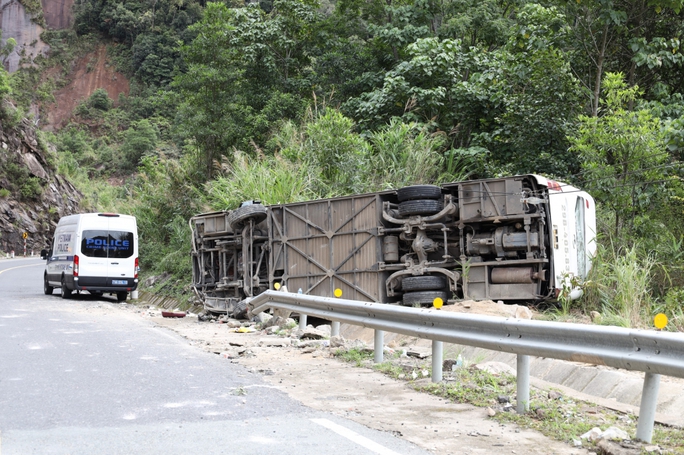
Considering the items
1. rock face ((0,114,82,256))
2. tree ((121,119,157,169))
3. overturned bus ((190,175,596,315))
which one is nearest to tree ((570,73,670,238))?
overturned bus ((190,175,596,315))

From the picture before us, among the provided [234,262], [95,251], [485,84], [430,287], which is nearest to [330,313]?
[430,287]

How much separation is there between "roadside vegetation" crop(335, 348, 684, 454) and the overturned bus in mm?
4683

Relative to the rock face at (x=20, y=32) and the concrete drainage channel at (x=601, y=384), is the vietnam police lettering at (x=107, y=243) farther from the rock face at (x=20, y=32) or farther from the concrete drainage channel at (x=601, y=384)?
the rock face at (x=20, y=32)

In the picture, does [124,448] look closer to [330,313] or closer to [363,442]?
[363,442]

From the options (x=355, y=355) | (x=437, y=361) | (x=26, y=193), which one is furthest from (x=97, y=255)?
(x=26, y=193)

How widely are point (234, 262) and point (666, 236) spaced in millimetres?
9549

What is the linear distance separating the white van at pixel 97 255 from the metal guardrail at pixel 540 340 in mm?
12780

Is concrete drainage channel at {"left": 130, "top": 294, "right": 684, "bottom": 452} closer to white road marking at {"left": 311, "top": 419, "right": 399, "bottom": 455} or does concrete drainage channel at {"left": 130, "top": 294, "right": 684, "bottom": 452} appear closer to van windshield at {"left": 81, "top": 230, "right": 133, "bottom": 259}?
white road marking at {"left": 311, "top": 419, "right": 399, "bottom": 455}

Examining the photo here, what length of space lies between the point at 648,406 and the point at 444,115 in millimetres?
18658

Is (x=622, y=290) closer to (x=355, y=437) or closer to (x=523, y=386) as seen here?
(x=523, y=386)

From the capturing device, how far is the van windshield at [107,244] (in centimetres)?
1908

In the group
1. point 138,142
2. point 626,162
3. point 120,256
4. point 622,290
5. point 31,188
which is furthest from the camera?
point 138,142

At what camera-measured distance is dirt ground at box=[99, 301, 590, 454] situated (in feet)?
16.1

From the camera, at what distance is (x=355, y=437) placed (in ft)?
16.2
